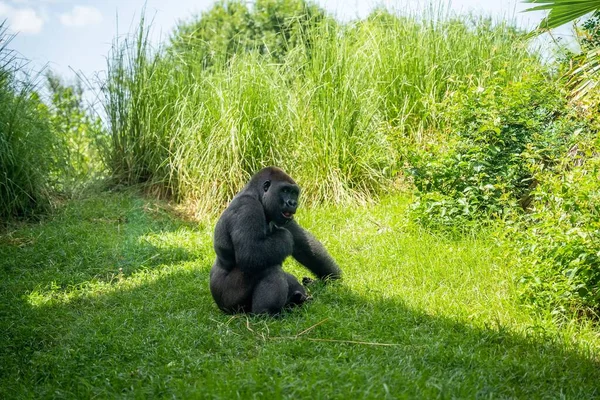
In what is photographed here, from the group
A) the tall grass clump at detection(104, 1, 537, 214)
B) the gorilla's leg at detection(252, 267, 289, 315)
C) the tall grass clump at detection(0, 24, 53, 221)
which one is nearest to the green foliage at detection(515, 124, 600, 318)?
the gorilla's leg at detection(252, 267, 289, 315)

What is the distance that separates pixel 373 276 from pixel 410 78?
441cm

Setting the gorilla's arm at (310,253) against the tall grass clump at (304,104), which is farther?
the tall grass clump at (304,104)

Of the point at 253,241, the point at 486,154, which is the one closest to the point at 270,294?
the point at 253,241

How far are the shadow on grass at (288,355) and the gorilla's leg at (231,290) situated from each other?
11cm

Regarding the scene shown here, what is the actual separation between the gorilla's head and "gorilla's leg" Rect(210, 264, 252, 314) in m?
0.53

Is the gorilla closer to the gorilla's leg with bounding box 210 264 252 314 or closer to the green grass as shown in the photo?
the gorilla's leg with bounding box 210 264 252 314

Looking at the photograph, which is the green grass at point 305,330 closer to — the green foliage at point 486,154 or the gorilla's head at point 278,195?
the green foliage at point 486,154

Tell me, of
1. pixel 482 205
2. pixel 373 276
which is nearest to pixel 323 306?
pixel 373 276

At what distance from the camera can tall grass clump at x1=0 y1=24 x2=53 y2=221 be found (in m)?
8.50

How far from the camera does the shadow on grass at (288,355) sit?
11.6ft

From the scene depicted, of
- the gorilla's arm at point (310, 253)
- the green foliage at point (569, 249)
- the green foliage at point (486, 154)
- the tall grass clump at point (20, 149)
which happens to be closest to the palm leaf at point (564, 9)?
the green foliage at point (486, 154)

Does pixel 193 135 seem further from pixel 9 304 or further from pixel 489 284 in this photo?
pixel 489 284

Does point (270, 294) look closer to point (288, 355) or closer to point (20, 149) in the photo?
point (288, 355)

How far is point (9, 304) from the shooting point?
5719mm
